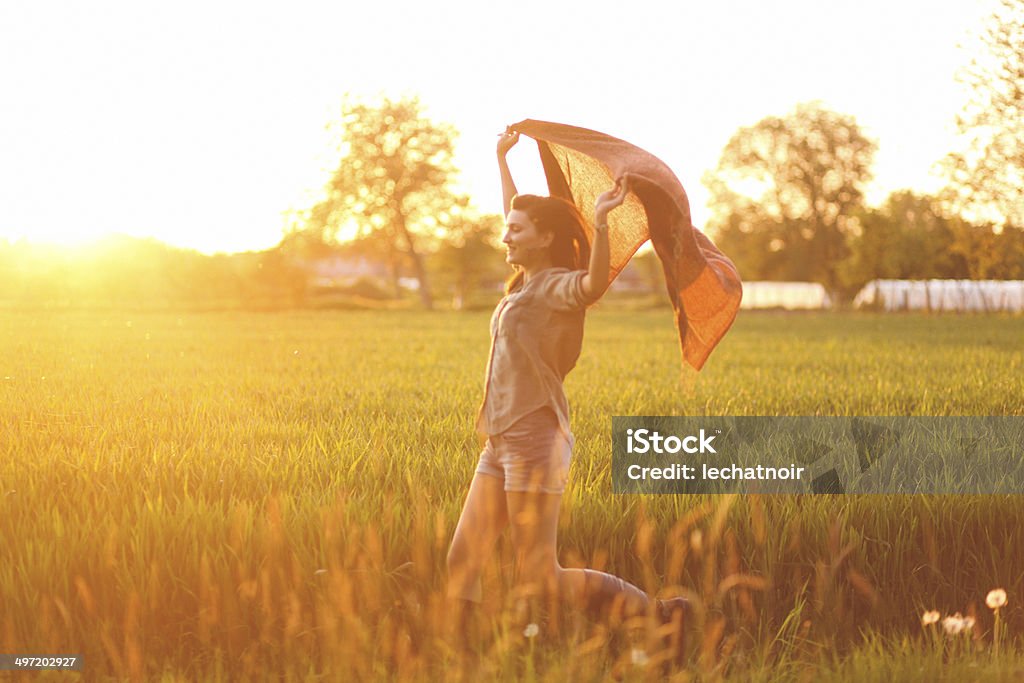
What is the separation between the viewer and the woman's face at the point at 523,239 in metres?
3.66

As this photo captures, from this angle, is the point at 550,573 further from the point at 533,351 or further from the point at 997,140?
the point at 997,140

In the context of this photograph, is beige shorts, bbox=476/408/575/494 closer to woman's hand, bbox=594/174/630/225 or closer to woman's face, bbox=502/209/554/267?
woman's face, bbox=502/209/554/267

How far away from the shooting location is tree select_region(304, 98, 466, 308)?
2283 inches

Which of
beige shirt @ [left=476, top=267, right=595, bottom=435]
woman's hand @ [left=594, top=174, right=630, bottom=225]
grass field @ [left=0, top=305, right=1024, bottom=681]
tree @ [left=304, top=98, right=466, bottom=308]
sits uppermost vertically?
tree @ [left=304, top=98, right=466, bottom=308]

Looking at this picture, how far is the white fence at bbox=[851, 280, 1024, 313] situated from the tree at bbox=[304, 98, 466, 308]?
2670cm

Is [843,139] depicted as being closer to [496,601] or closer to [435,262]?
[435,262]

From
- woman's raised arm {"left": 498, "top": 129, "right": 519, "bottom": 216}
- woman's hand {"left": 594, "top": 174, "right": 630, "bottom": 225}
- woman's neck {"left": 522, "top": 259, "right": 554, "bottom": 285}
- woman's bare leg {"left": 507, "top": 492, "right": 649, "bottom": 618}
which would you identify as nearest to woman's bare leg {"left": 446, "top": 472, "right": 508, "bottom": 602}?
woman's bare leg {"left": 507, "top": 492, "right": 649, "bottom": 618}

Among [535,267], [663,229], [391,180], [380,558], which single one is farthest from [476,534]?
[391,180]

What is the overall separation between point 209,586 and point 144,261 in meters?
43.9

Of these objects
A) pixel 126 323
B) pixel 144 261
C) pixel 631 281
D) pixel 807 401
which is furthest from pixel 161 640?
pixel 631 281

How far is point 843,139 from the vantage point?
6919 centimetres

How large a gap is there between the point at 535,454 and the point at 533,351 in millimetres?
403

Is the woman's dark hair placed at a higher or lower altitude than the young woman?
higher

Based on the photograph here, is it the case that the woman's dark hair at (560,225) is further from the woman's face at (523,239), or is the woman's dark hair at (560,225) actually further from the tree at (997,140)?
the tree at (997,140)
